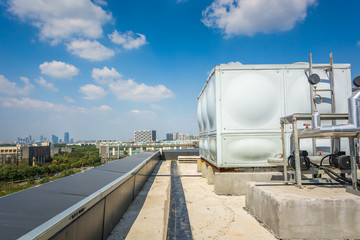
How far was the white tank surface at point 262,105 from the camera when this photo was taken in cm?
737

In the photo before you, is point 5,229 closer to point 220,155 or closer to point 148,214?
point 148,214

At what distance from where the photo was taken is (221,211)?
562cm

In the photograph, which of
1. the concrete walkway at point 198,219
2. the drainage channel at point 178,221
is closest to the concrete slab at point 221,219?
the concrete walkway at point 198,219

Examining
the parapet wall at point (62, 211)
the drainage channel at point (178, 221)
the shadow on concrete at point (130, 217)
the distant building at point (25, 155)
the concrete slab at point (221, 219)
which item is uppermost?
the parapet wall at point (62, 211)

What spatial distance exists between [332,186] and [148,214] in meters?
4.02

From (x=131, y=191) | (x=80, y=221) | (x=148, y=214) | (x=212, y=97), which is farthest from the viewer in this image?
(x=212, y=97)

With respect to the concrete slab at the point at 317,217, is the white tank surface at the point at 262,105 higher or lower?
higher

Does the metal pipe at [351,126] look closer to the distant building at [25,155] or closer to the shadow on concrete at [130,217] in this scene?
the shadow on concrete at [130,217]

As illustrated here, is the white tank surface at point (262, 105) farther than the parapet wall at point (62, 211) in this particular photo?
Yes

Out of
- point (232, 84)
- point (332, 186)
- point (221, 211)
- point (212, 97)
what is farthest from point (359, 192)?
point (212, 97)

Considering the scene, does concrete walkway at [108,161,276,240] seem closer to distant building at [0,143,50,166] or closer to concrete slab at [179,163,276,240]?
concrete slab at [179,163,276,240]

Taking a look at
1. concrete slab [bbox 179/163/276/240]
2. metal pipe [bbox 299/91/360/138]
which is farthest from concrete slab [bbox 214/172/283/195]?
metal pipe [bbox 299/91/360/138]

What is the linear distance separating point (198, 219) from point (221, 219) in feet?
1.67

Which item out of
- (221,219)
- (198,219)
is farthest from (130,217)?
(221,219)
